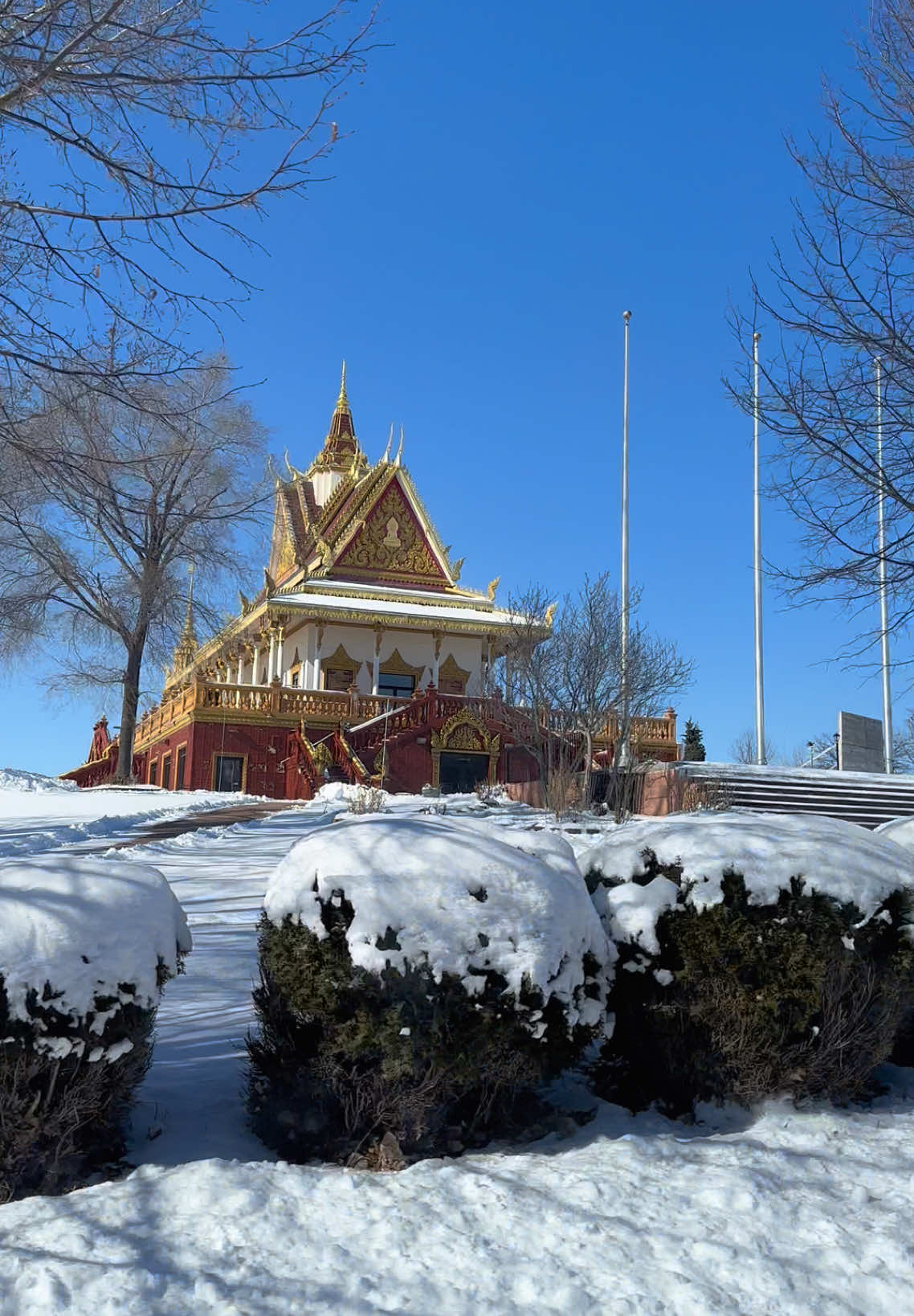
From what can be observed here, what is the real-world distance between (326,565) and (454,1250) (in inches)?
1464

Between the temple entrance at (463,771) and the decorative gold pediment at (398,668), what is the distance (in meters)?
10.2

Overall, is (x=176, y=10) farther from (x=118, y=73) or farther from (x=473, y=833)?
(x=473, y=833)

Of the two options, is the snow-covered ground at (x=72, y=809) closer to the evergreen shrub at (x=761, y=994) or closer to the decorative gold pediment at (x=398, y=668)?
the evergreen shrub at (x=761, y=994)

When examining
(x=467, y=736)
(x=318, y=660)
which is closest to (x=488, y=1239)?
(x=467, y=736)

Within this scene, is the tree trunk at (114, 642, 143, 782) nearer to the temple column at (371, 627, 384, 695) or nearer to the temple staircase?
the temple column at (371, 627, 384, 695)

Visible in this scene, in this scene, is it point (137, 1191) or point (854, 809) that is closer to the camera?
point (137, 1191)

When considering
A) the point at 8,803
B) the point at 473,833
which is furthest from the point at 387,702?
the point at 473,833

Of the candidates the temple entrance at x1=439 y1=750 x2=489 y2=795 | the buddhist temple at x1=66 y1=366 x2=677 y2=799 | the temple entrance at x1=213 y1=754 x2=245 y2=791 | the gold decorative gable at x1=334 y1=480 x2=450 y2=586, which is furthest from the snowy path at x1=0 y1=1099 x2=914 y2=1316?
the gold decorative gable at x1=334 y1=480 x2=450 y2=586

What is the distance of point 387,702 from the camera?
105 ft

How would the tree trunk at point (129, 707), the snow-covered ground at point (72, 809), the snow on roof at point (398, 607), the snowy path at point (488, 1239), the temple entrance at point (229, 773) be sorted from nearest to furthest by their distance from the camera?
1. the snowy path at point (488, 1239)
2. the snow-covered ground at point (72, 809)
3. the temple entrance at point (229, 773)
4. the tree trunk at point (129, 707)
5. the snow on roof at point (398, 607)

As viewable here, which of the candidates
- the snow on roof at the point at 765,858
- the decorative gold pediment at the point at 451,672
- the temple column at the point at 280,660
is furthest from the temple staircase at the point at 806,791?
the temple column at the point at 280,660

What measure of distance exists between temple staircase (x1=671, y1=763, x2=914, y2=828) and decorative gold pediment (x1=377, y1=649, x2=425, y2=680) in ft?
49.4

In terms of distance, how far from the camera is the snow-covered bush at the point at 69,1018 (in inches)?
151

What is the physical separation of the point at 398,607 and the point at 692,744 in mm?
11632
